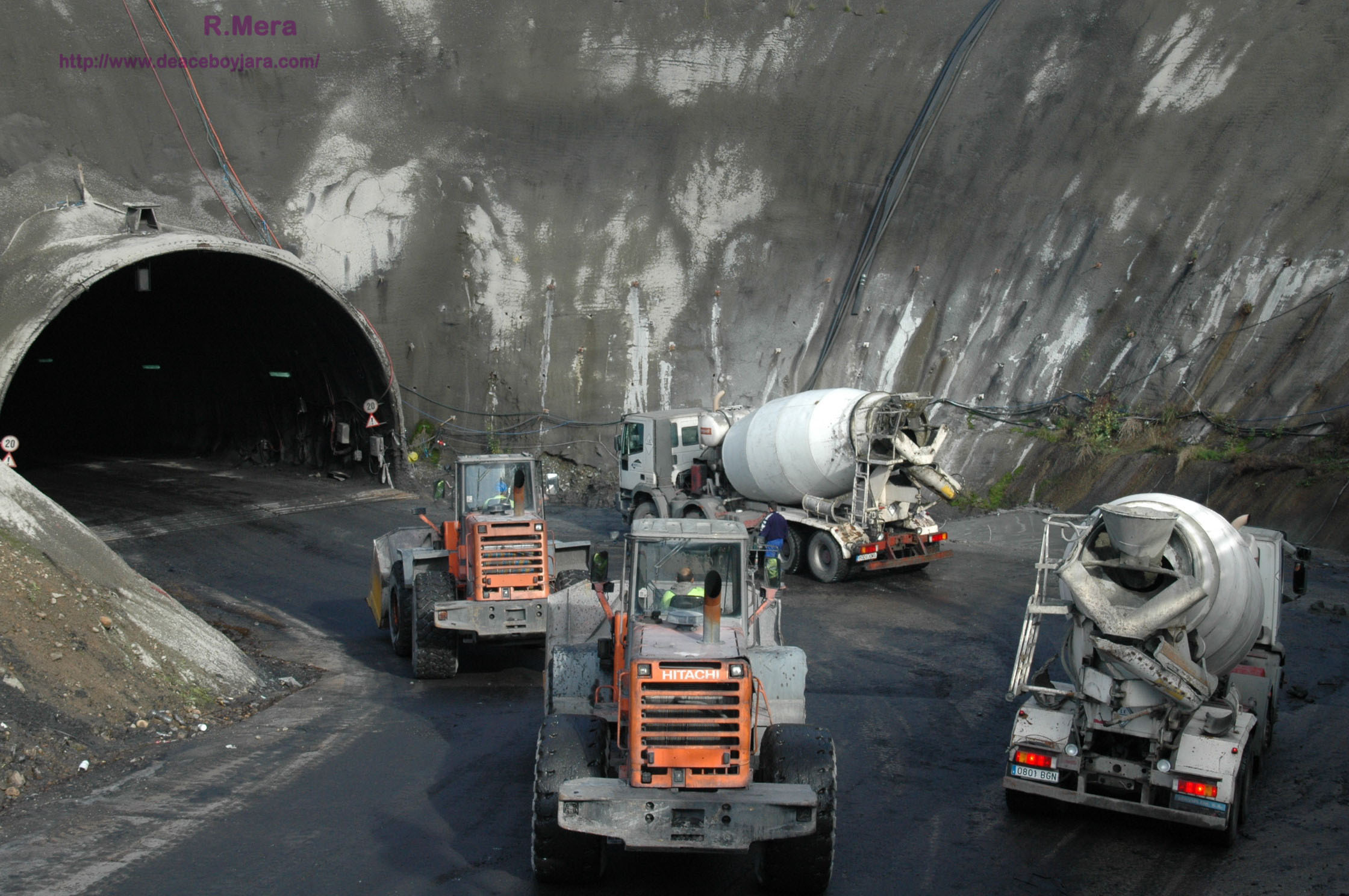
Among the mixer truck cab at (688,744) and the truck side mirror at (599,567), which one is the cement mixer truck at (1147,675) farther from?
the truck side mirror at (599,567)

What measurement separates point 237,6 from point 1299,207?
93.7 feet

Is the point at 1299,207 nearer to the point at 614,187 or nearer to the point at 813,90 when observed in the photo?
the point at 813,90

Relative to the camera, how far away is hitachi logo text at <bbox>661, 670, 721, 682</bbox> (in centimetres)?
709

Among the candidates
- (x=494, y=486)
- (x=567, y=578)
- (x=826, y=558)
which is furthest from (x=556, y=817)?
(x=826, y=558)

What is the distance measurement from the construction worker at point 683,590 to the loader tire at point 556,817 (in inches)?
46.4

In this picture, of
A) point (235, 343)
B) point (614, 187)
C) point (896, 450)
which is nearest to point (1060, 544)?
point (896, 450)

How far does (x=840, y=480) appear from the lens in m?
19.5

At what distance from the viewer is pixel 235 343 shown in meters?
31.7

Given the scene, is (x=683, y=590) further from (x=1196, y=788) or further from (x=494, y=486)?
(x=494, y=486)

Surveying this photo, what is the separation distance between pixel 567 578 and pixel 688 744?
23.9ft

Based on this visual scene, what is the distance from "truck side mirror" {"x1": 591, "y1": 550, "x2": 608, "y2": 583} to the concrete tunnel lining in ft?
54.3

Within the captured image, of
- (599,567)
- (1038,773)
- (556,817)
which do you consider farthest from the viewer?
(599,567)

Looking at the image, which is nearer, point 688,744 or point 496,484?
point 688,744

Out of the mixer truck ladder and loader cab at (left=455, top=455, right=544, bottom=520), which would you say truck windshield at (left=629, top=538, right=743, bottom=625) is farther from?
loader cab at (left=455, top=455, right=544, bottom=520)
